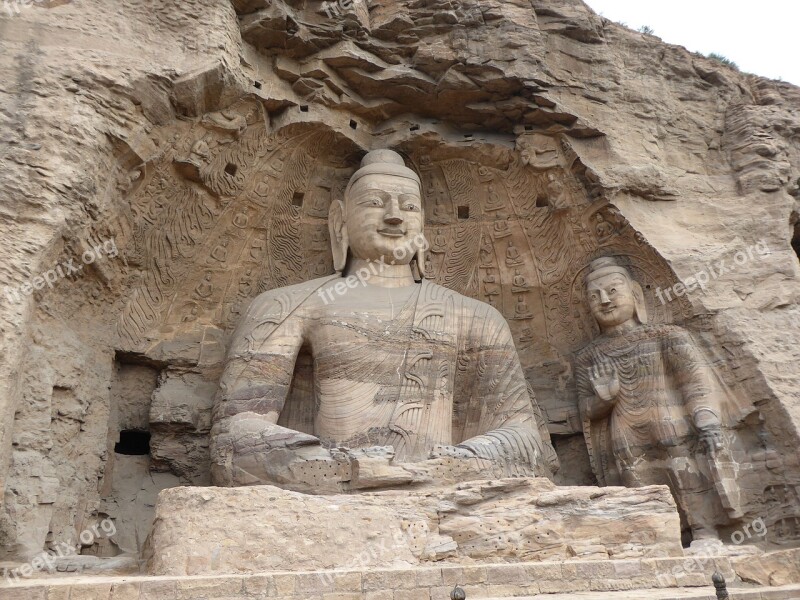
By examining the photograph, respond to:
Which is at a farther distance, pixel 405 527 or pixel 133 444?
pixel 133 444

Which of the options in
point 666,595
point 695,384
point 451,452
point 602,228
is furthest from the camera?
point 602,228

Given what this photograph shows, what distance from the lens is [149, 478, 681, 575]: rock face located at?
3.98 meters

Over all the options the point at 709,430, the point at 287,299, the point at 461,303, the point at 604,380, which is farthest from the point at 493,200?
the point at 709,430

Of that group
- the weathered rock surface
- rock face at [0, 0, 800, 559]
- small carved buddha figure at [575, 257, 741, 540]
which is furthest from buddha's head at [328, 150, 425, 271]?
the weathered rock surface

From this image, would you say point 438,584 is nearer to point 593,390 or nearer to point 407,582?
point 407,582

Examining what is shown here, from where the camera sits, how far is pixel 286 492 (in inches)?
169

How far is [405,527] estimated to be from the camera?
4.26 meters

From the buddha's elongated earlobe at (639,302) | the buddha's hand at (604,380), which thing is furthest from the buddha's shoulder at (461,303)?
the buddha's elongated earlobe at (639,302)

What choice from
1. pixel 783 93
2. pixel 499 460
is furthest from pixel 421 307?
pixel 783 93

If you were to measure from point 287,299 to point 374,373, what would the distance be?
1006mm

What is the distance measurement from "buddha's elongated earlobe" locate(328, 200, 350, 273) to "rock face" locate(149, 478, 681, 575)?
3032 mm

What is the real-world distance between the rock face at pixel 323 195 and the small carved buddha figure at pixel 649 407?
0.65 feet

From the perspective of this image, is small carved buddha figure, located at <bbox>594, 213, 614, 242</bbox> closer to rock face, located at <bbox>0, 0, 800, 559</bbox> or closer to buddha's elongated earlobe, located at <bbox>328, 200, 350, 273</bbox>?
rock face, located at <bbox>0, 0, 800, 559</bbox>

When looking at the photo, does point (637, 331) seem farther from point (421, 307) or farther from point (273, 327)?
point (273, 327)
